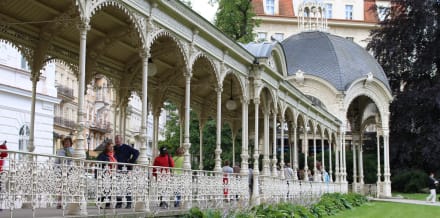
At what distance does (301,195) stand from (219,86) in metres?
9.95

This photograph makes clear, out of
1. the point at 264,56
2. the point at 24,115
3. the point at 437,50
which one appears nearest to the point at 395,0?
the point at 437,50

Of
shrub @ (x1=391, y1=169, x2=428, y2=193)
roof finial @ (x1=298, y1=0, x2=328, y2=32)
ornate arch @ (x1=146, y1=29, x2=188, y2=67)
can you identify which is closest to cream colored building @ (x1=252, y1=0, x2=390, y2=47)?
roof finial @ (x1=298, y1=0, x2=328, y2=32)

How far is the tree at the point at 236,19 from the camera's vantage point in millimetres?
44031

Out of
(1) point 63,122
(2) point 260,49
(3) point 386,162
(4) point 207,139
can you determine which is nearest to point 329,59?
(3) point 386,162

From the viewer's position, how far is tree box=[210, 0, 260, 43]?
144 ft

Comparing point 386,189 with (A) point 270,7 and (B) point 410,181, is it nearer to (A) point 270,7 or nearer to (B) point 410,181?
(B) point 410,181

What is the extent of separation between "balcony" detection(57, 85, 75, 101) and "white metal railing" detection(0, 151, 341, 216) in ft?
68.0

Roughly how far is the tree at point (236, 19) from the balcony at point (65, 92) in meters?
11.2

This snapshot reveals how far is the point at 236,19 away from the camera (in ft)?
145

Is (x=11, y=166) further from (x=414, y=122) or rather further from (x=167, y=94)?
(x=414, y=122)

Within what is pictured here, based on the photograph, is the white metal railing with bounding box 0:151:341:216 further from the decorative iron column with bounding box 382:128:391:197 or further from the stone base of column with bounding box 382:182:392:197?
the stone base of column with bounding box 382:182:392:197

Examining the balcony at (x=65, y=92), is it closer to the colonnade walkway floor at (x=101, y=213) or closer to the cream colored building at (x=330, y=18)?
the colonnade walkway floor at (x=101, y=213)

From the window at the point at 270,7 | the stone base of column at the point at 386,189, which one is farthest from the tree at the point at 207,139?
the window at the point at 270,7

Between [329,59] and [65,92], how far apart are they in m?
16.4
